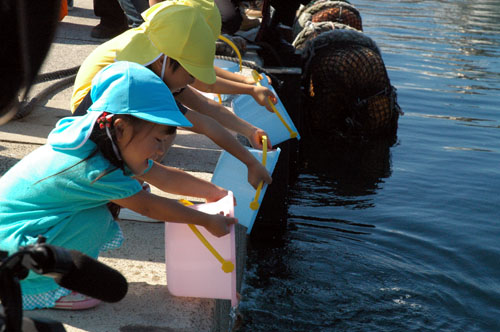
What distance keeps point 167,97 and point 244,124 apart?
1518 millimetres

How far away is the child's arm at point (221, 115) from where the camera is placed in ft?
13.2

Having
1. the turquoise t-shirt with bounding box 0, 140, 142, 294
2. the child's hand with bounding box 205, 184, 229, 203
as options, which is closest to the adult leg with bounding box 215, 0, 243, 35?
the child's hand with bounding box 205, 184, 229, 203

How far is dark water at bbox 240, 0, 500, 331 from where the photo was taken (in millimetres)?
4789

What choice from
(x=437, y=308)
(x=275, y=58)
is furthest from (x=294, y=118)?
(x=437, y=308)

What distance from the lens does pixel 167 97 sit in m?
2.60

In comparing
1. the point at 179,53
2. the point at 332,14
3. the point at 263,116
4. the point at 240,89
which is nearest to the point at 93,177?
the point at 179,53

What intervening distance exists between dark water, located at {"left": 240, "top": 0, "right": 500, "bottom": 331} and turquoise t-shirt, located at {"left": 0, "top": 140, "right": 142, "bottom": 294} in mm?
1952

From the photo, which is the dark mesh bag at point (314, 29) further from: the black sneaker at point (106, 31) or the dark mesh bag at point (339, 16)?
the black sneaker at point (106, 31)

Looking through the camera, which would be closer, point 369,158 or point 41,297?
point 41,297

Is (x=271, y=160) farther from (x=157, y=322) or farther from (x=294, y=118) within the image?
(x=294, y=118)

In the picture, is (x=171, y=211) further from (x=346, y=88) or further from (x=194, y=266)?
(x=346, y=88)

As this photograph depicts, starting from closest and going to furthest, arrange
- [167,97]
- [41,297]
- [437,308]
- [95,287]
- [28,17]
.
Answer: [28,17] → [95,287] → [167,97] → [41,297] → [437,308]

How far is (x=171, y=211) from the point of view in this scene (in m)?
2.84

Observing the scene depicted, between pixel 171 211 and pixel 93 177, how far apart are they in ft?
1.19
